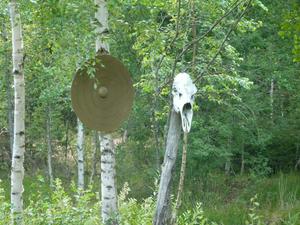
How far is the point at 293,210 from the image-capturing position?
8.30m

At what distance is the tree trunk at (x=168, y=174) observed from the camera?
13.0ft

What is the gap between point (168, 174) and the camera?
159 inches

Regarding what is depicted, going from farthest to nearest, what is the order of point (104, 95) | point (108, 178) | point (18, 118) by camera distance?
point (18, 118) → point (108, 178) → point (104, 95)

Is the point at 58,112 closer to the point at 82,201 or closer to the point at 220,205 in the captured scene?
the point at 220,205

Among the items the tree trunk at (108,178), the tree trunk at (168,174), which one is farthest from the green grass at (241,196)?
the tree trunk at (168,174)

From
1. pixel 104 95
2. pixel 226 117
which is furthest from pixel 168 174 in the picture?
pixel 226 117

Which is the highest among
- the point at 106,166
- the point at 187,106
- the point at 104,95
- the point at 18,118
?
the point at 104,95

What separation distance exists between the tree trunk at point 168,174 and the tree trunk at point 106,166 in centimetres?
158

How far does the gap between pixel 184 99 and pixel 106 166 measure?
2097mm

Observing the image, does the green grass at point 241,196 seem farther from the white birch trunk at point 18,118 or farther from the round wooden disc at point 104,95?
the round wooden disc at point 104,95

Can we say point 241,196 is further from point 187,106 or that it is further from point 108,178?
point 187,106

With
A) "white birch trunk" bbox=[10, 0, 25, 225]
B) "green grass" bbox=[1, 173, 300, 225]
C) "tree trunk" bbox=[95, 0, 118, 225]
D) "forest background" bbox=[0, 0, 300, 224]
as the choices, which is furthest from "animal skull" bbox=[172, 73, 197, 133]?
"green grass" bbox=[1, 173, 300, 225]

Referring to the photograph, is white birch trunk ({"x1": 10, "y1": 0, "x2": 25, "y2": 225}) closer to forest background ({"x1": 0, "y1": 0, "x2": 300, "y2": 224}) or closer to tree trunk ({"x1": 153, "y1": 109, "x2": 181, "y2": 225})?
forest background ({"x1": 0, "y1": 0, "x2": 300, "y2": 224})

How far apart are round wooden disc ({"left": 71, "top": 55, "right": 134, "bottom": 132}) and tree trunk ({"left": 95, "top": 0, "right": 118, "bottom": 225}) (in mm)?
362
